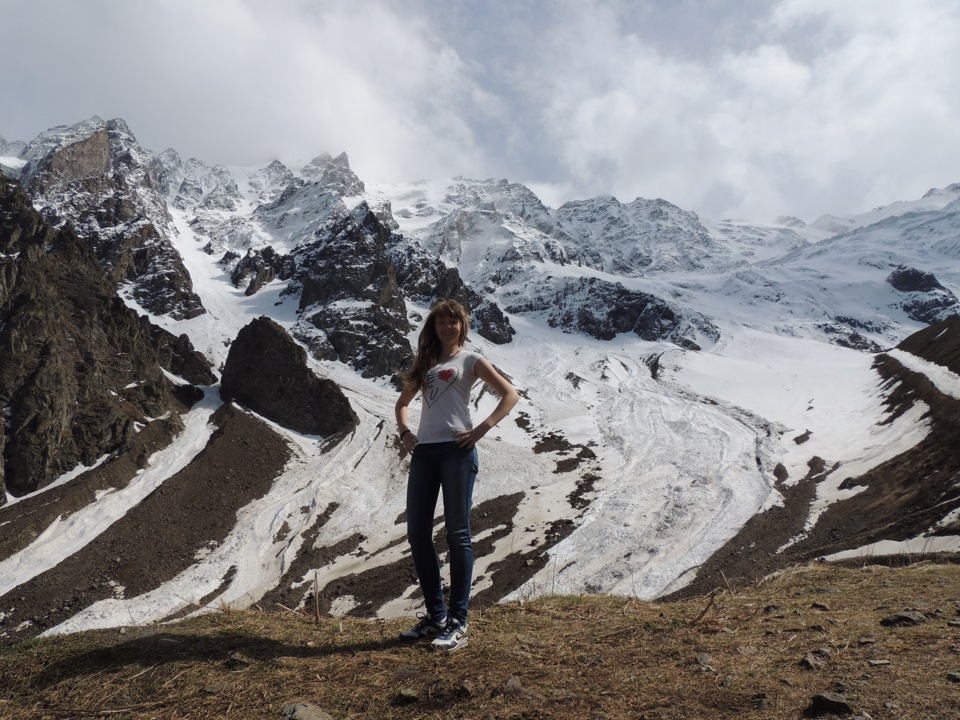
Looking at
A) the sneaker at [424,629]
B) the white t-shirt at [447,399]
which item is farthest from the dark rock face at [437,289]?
the sneaker at [424,629]

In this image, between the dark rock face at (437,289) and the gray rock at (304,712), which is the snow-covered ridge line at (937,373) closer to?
the gray rock at (304,712)

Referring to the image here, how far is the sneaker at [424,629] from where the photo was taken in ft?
18.9

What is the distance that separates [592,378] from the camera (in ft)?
440

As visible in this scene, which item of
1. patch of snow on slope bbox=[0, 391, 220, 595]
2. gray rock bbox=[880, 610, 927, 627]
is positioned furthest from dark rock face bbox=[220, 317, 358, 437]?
gray rock bbox=[880, 610, 927, 627]

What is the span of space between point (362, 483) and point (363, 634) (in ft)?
221

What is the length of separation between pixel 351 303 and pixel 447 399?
149 meters

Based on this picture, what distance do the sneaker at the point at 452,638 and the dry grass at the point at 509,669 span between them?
161mm

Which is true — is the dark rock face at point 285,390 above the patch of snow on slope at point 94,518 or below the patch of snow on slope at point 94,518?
above

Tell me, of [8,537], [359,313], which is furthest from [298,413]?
[359,313]

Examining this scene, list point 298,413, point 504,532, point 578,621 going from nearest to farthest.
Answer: point 578,621, point 504,532, point 298,413

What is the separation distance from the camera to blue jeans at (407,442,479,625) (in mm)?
5812

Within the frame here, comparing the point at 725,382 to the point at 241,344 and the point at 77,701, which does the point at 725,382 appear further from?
the point at 77,701

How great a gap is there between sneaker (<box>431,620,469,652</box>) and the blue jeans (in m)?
0.08

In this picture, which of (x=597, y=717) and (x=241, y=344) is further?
(x=241, y=344)
